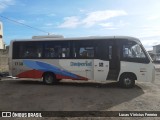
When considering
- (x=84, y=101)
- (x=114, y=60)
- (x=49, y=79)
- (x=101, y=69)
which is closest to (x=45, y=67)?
(x=49, y=79)

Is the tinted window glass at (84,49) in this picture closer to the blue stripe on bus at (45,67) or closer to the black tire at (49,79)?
the blue stripe on bus at (45,67)

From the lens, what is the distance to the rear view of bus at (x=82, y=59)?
1545 centimetres

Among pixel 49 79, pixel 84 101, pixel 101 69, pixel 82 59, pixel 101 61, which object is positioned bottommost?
pixel 84 101

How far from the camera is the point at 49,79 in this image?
1728 centimetres

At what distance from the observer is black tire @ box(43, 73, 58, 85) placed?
17.2 metres

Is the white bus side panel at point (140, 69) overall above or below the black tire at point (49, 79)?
above

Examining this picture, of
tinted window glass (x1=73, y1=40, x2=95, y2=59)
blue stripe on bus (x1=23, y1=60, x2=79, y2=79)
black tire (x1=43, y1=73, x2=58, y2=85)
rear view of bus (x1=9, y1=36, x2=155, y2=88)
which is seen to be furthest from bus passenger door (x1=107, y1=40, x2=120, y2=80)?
black tire (x1=43, y1=73, x2=58, y2=85)

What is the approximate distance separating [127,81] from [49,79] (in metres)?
5.02

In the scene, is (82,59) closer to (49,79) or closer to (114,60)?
(114,60)

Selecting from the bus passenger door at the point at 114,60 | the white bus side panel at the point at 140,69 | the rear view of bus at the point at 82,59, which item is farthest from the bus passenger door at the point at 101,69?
the white bus side panel at the point at 140,69

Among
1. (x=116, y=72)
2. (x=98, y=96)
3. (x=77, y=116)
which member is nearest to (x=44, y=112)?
(x=77, y=116)

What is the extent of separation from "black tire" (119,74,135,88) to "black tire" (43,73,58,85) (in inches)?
169

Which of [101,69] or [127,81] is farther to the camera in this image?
[101,69]

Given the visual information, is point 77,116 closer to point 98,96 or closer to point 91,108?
point 91,108
